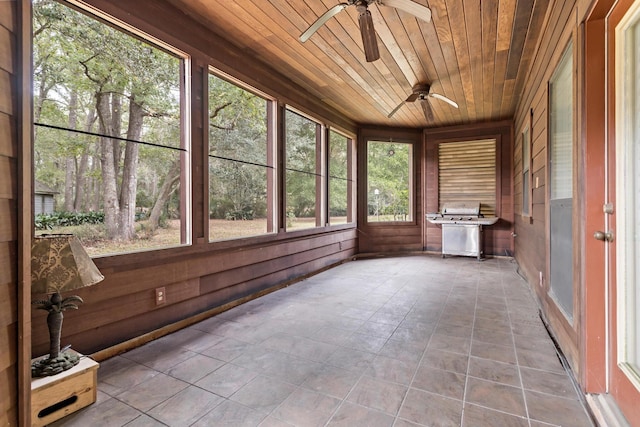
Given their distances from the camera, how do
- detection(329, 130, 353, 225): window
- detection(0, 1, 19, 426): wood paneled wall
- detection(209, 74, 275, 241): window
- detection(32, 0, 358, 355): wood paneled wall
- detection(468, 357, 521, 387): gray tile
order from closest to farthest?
detection(0, 1, 19, 426): wood paneled wall → detection(468, 357, 521, 387): gray tile → detection(32, 0, 358, 355): wood paneled wall → detection(209, 74, 275, 241): window → detection(329, 130, 353, 225): window

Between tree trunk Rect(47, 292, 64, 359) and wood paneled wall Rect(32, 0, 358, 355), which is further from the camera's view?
wood paneled wall Rect(32, 0, 358, 355)

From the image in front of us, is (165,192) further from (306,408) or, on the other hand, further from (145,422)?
(306,408)

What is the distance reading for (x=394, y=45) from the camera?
121 inches

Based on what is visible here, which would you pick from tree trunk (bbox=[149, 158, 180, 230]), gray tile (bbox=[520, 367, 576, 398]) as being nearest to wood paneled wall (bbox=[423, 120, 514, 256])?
gray tile (bbox=[520, 367, 576, 398])

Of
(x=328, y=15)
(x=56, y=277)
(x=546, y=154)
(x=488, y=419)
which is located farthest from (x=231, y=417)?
(x=546, y=154)

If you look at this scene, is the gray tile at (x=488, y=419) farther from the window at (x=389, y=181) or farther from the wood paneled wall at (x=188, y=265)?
the window at (x=389, y=181)

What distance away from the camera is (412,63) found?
3.46 metres

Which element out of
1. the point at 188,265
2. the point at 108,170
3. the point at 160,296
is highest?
the point at 108,170

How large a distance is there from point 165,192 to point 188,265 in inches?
25.6

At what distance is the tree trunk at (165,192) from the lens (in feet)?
8.18

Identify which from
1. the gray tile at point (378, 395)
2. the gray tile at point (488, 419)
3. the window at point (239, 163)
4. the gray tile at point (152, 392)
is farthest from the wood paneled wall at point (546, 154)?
the window at point (239, 163)

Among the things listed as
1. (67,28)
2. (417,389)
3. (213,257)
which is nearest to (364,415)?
(417,389)

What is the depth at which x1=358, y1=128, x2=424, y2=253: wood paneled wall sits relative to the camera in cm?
607

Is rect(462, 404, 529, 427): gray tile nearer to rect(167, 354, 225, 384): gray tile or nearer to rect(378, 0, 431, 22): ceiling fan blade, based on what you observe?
rect(167, 354, 225, 384): gray tile
